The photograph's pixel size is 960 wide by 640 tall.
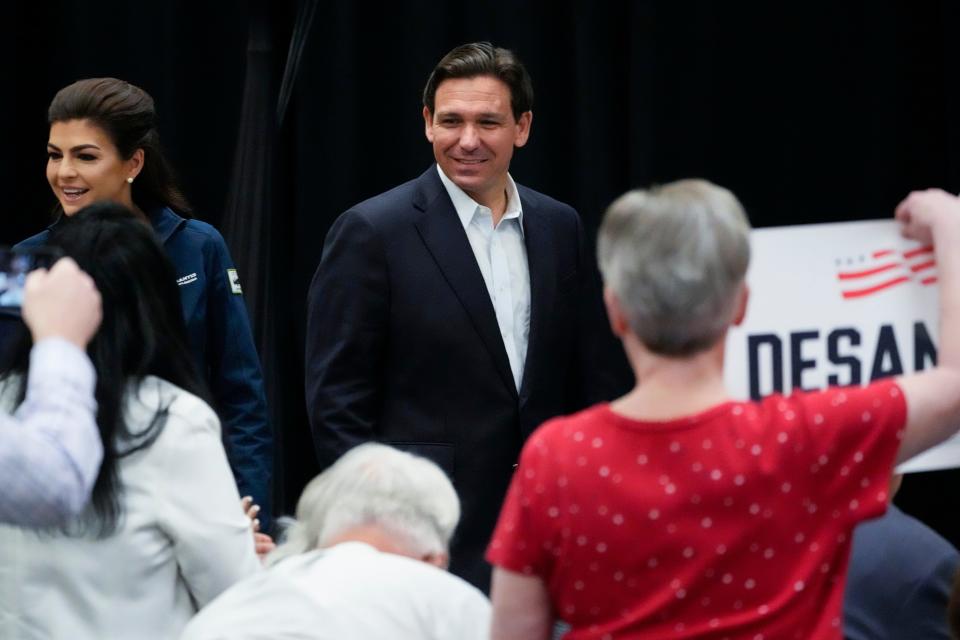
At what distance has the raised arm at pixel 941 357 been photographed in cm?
156

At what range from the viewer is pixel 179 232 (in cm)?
311

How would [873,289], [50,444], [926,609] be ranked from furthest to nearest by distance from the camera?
[873,289], [926,609], [50,444]

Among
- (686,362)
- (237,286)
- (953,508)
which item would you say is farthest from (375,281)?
(953,508)

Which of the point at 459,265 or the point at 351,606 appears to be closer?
the point at 351,606

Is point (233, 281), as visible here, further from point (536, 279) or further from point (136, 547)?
point (136, 547)

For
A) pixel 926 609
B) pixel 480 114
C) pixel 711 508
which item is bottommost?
pixel 926 609

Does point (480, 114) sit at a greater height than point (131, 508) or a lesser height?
greater

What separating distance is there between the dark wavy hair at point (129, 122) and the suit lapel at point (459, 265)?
48 centimetres

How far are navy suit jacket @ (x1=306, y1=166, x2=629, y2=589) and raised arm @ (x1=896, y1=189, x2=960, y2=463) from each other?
5.09ft

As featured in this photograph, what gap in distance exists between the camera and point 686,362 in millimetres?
1568

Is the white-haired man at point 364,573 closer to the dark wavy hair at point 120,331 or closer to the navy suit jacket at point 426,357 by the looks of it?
the dark wavy hair at point 120,331

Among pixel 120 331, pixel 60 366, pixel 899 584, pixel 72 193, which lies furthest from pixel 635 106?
pixel 60 366

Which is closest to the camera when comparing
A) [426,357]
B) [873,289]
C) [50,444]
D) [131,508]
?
[50,444]

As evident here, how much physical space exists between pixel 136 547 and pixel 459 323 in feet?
3.86
